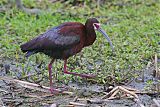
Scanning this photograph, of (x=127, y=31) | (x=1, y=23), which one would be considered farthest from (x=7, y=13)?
(x=127, y=31)

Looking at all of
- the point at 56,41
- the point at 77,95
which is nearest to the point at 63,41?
the point at 56,41

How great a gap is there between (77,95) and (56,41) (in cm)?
77

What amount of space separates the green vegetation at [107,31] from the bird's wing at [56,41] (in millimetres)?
807

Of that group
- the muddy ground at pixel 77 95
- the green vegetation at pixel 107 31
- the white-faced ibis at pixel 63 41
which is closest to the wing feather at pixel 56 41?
the white-faced ibis at pixel 63 41

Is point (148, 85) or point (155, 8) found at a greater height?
point (155, 8)

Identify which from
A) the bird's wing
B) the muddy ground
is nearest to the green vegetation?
the muddy ground

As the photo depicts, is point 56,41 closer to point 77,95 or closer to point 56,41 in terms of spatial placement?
point 56,41

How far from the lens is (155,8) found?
1327 cm

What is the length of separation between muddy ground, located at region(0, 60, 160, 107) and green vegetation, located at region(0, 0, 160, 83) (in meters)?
0.25

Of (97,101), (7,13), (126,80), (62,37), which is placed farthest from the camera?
(7,13)

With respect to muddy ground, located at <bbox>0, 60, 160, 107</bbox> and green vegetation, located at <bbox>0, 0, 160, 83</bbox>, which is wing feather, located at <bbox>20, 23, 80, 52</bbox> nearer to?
muddy ground, located at <bbox>0, 60, 160, 107</bbox>

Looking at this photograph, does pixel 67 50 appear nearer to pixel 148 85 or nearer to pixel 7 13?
pixel 148 85

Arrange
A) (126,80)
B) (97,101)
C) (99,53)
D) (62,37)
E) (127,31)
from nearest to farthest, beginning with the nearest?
(97,101), (62,37), (126,80), (99,53), (127,31)

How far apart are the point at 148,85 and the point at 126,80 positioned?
0.34 meters
